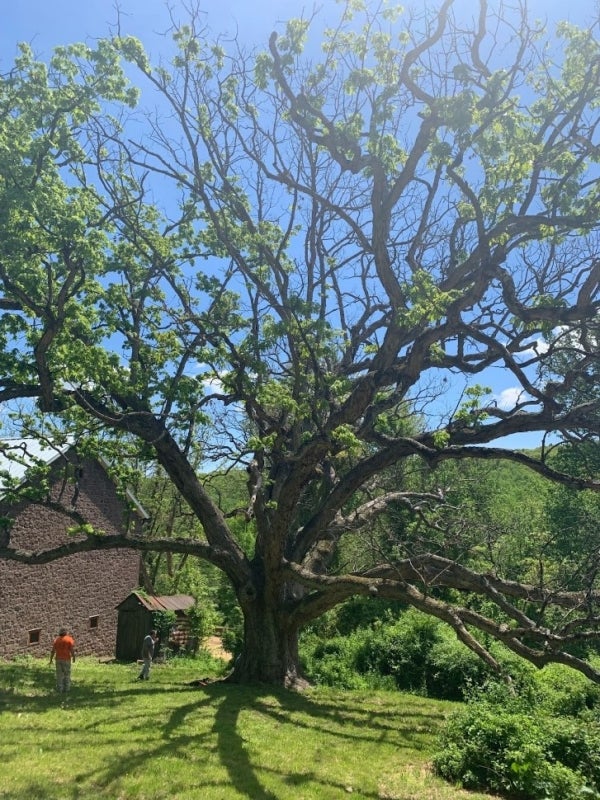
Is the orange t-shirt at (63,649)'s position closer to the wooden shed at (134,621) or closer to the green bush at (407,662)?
the green bush at (407,662)

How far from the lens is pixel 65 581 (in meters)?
23.5

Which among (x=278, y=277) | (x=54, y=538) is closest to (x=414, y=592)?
(x=278, y=277)

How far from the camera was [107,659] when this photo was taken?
2438 cm

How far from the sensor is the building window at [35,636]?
2181 cm

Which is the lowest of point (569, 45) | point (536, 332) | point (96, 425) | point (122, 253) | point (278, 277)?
point (96, 425)

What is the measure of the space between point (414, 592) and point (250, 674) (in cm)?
554

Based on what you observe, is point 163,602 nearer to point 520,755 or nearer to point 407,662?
point 407,662

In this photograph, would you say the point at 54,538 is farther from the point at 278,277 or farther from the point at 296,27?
the point at 296,27

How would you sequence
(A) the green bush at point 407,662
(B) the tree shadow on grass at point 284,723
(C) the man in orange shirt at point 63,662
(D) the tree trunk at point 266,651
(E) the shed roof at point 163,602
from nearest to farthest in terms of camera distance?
(B) the tree shadow on grass at point 284,723, (C) the man in orange shirt at point 63,662, (D) the tree trunk at point 266,651, (A) the green bush at point 407,662, (E) the shed roof at point 163,602

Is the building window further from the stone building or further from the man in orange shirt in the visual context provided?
the man in orange shirt

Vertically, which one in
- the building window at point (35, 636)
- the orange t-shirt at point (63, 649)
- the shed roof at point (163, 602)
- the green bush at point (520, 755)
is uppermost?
the shed roof at point (163, 602)

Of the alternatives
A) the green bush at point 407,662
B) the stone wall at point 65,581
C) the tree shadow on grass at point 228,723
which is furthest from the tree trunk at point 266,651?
the stone wall at point 65,581

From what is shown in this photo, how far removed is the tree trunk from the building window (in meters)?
9.86

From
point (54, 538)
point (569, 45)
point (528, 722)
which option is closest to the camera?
point (528, 722)
